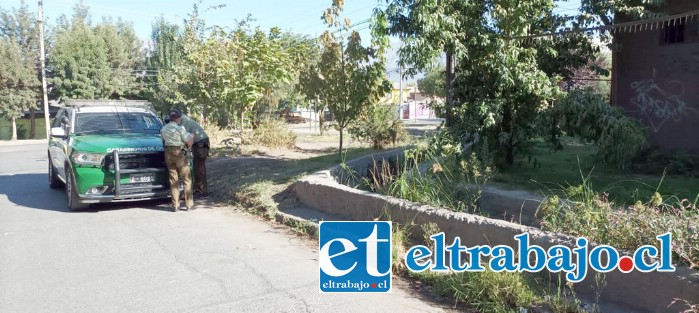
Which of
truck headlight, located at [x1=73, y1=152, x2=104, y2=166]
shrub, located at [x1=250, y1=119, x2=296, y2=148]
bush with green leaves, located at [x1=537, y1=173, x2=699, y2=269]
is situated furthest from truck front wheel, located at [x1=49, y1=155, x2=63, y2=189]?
bush with green leaves, located at [x1=537, y1=173, x2=699, y2=269]

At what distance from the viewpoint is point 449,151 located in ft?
26.8

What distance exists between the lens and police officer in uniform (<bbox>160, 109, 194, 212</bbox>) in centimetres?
862

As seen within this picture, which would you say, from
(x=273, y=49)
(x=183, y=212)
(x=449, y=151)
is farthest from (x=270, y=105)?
(x=449, y=151)

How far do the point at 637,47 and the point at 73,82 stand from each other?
35.3 m

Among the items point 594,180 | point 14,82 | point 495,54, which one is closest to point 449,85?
point 495,54

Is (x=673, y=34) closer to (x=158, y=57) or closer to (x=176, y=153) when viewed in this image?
(x=176, y=153)

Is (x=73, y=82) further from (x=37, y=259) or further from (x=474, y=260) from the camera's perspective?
(x=474, y=260)

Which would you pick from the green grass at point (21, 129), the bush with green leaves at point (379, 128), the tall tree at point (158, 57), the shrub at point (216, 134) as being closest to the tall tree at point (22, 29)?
the green grass at point (21, 129)

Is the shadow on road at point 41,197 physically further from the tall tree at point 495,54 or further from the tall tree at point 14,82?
the tall tree at point 14,82

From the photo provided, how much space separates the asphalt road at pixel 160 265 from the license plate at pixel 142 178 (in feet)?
1.64

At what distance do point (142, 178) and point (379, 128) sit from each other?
23.6ft

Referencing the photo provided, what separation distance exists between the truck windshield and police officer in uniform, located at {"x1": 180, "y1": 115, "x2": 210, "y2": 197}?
2.89 feet

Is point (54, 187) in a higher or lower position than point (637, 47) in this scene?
lower

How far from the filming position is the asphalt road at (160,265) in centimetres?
488
